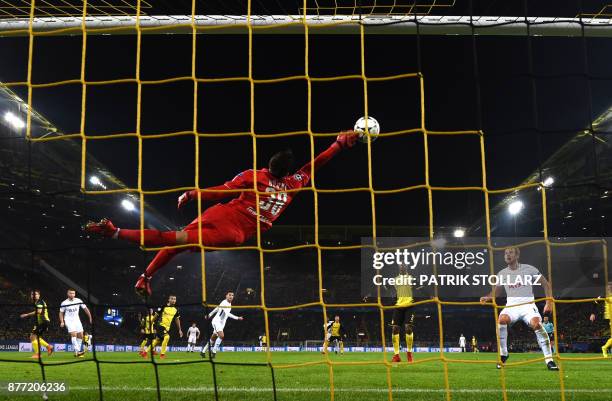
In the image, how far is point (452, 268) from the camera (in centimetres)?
3694

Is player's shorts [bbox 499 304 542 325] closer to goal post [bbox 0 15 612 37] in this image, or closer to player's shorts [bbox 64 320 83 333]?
goal post [bbox 0 15 612 37]

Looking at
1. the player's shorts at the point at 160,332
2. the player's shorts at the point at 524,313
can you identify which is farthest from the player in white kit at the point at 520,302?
the player's shorts at the point at 160,332

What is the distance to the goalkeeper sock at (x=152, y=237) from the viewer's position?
516 cm

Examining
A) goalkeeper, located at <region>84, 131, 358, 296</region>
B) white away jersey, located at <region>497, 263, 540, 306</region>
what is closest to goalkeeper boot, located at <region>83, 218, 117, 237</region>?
goalkeeper, located at <region>84, 131, 358, 296</region>

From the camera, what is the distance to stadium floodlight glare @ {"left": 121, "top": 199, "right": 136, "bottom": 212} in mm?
28288

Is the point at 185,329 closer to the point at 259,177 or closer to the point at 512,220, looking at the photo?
the point at 512,220

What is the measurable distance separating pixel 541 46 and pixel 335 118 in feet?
18.7

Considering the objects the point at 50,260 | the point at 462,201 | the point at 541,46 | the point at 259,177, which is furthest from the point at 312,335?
the point at 259,177

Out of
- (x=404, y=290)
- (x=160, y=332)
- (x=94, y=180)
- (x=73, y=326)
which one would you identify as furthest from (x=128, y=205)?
(x=404, y=290)

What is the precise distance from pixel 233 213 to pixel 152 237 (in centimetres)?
81

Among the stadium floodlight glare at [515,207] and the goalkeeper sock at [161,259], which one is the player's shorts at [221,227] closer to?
the goalkeeper sock at [161,259]

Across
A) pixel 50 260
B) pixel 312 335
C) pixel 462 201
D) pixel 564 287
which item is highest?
pixel 462 201

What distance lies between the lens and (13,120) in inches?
895

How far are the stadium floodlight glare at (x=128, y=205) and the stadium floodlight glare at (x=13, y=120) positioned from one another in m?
6.33
